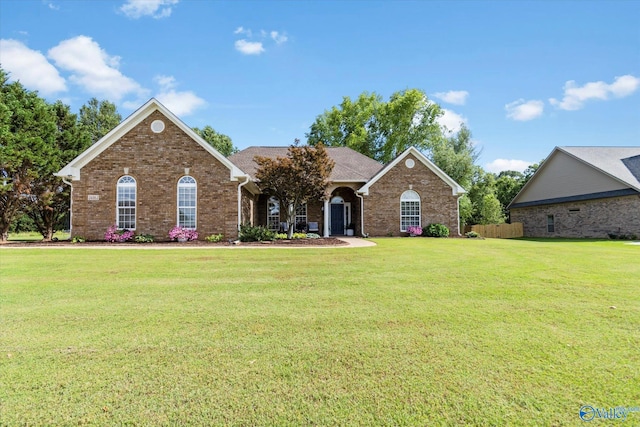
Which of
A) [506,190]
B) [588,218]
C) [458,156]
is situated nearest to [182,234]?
[588,218]

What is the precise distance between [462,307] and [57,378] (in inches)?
199

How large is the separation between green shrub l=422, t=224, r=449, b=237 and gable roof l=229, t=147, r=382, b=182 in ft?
16.4

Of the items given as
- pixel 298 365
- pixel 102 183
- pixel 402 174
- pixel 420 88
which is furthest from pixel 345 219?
pixel 420 88

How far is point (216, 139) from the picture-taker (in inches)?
1751

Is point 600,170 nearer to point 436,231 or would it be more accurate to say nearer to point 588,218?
point 588,218

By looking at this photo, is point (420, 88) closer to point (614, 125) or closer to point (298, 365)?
point (614, 125)

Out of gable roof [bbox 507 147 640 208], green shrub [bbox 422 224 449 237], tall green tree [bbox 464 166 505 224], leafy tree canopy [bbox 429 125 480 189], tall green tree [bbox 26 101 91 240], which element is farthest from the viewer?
leafy tree canopy [bbox 429 125 480 189]

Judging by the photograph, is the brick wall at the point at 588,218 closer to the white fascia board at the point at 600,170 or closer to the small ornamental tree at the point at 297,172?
the white fascia board at the point at 600,170

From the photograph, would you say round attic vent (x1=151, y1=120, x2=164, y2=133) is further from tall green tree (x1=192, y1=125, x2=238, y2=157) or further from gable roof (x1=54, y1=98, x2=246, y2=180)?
tall green tree (x1=192, y1=125, x2=238, y2=157)

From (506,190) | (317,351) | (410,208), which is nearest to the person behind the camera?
(317,351)

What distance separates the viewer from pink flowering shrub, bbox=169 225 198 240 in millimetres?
16891

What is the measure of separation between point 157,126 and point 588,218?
95.6 feet

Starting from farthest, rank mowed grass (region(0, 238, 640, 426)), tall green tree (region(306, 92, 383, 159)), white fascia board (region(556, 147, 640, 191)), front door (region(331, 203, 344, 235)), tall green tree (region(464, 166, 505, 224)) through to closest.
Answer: tall green tree (region(306, 92, 383, 159))
tall green tree (region(464, 166, 505, 224))
front door (region(331, 203, 344, 235))
white fascia board (region(556, 147, 640, 191))
mowed grass (region(0, 238, 640, 426))

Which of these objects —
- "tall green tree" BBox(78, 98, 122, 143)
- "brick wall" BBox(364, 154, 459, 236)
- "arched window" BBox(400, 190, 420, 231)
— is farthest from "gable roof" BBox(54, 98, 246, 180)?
"tall green tree" BBox(78, 98, 122, 143)
